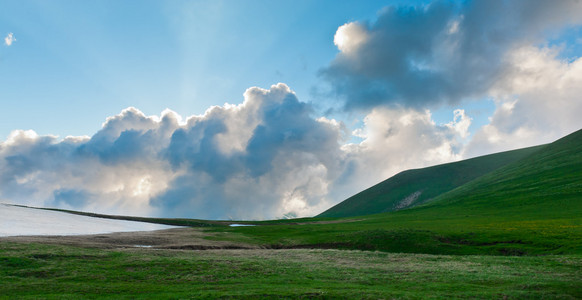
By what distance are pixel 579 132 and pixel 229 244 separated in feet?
731

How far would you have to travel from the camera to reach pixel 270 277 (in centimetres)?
3500

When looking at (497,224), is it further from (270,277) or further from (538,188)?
(270,277)

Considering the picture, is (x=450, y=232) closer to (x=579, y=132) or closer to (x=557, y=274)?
(x=557, y=274)

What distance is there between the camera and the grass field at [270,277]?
2773 centimetres

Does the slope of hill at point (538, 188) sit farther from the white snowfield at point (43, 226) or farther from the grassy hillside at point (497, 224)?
the white snowfield at point (43, 226)

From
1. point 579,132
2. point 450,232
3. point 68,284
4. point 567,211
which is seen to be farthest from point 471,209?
point 68,284

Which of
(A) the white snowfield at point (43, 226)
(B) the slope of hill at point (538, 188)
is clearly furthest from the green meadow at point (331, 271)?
(B) the slope of hill at point (538, 188)

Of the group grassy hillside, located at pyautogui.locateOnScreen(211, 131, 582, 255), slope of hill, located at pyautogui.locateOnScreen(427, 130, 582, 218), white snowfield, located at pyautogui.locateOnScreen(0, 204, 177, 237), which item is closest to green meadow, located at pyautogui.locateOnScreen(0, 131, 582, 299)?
grassy hillside, located at pyautogui.locateOnScreen(211, 131, 582, 255)

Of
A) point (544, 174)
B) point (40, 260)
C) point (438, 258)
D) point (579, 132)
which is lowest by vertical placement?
point (438, 258)

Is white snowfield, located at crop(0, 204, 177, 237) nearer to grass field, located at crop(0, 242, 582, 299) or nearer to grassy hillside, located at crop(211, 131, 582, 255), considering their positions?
grass field, located at crop(0, 242, 582, 299)

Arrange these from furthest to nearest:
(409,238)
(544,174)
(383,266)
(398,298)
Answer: (544,174) → (409,238) → (383,266) → (398,298)

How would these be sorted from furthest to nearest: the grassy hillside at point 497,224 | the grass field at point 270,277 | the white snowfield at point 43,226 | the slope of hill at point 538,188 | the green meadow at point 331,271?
the slope of hill at point 538,188, the white snowfield at point 43,226, the grassy hillside at point 497,224, the green meadow at point 331,271, the grass field at point 270,277

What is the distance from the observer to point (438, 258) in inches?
1969

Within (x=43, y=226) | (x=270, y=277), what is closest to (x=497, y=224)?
(x=270, y=277)
